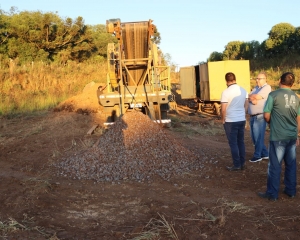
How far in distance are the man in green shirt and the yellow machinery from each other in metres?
5.19

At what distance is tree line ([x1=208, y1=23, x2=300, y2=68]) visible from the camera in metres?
35.0

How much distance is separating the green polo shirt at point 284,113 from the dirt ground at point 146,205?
36.4 inches

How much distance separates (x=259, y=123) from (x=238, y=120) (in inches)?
29.1

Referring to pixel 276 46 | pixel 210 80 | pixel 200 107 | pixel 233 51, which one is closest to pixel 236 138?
pixel 210 80

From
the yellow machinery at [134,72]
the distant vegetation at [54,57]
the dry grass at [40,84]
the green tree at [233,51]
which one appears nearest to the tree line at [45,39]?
the distant vegetation at [54,57]

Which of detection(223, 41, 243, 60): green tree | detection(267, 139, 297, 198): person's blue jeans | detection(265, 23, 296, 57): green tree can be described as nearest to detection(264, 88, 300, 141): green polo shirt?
detection(267, 139, 297, 198): person's blue jeans

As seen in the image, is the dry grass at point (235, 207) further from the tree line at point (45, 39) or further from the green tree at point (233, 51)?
the green tree at point (233, 51)

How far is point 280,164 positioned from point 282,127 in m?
0.52

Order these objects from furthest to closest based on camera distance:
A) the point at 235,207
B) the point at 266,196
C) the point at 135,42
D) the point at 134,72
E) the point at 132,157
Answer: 1. the point at 134,72
2. the point at 135,42
3. the point at 132,157
4. the point at 266,196
5. the point at 235,207

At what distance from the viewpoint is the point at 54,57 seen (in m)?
27.4

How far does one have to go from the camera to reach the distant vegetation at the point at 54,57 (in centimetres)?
1920

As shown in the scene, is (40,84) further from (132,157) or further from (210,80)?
(132,157)

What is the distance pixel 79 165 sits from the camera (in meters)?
6.96

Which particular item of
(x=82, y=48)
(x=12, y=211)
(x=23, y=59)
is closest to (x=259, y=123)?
(x=12, y=211)
